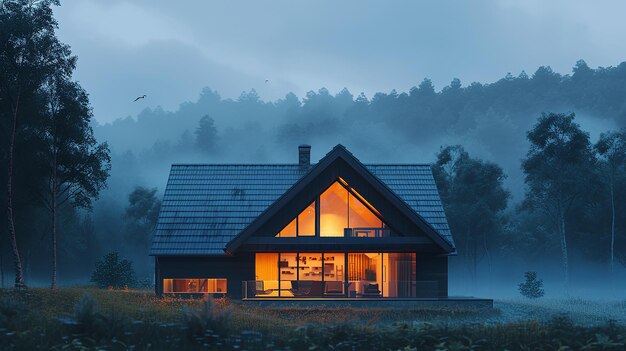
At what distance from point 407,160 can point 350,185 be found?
110 meters

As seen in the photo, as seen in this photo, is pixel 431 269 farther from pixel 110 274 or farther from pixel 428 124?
pixel 428 124

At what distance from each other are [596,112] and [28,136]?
10435 cm

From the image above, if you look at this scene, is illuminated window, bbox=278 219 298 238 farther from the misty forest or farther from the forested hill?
the forested hill

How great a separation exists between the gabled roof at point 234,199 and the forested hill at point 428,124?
79447 mm

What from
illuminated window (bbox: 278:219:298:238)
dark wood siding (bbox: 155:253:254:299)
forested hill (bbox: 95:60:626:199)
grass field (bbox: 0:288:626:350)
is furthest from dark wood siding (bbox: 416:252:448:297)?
forested hill (bbox: 95:60:626:199)

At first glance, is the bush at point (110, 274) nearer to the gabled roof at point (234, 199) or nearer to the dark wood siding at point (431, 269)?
the gabled roof at point (234, 199)

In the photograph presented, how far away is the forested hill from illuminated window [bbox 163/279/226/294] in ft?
280

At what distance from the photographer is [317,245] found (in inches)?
1257

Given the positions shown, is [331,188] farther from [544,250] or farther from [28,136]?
[544,250]

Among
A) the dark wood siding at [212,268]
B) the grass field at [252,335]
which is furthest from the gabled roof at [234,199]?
the grass field at [252,335]

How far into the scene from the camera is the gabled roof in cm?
3278

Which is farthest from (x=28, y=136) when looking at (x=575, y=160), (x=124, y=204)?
(x=124, y=204)

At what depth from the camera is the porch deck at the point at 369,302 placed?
30.3 metres

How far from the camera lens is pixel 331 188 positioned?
32.5 meters
